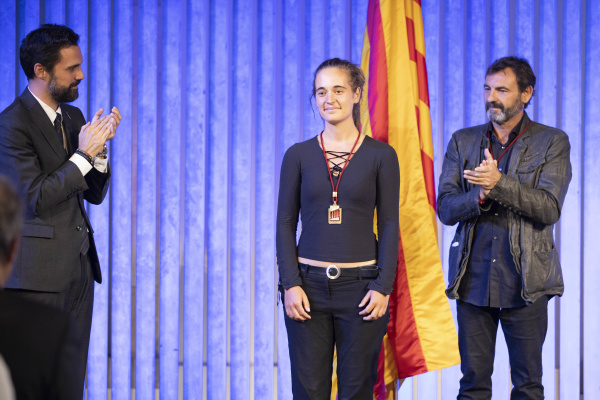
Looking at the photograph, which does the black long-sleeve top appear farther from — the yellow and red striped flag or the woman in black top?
the yellow and red striped flag

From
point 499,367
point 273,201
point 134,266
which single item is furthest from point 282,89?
point 499,367

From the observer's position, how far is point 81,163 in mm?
2424

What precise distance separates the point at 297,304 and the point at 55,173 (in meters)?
1.02

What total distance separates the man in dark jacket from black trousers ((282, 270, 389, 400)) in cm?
49

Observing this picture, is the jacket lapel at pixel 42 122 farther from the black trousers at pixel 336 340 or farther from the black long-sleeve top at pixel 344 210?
the black trousers at pixel 336 340

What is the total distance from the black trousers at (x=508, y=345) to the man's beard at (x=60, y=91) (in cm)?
182

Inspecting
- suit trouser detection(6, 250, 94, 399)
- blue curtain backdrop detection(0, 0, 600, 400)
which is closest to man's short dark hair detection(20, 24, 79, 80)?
suit trouser detection(6, 250, 94, 399)

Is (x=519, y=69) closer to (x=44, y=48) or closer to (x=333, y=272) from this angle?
(x=333, y=272)

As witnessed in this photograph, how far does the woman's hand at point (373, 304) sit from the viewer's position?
2.32 m

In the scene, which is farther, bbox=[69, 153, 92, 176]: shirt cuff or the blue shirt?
the blue shirt

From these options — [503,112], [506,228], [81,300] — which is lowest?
[81,300]

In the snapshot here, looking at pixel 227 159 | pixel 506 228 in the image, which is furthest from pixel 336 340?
pixel 227 159

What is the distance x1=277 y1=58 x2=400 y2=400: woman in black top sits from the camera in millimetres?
2357

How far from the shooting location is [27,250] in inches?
93.2
